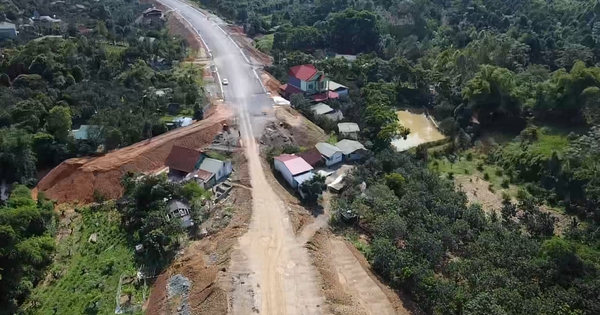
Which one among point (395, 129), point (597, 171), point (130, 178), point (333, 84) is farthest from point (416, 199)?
point (333, 84)

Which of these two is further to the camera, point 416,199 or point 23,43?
point 23,43

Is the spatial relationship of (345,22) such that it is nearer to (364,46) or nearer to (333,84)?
(364,46)

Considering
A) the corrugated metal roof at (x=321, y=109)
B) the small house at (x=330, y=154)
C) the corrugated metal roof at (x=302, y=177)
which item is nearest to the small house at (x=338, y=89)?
the corrugated metal roof at (x=321, y=109)

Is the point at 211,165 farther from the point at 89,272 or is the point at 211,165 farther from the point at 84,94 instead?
the point at 84,94

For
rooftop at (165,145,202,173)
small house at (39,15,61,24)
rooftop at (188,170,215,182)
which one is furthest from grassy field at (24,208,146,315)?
small house at (39,15,61,24)

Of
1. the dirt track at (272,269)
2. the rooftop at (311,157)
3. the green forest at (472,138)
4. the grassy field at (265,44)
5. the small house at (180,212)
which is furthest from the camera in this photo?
the grassy field at (265,44)

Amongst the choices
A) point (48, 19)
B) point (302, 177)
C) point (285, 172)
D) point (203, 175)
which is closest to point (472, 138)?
point (302, 177)

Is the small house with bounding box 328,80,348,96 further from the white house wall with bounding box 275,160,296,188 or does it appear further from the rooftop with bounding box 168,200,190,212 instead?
the rooftop with bounding box 168,200,190,212

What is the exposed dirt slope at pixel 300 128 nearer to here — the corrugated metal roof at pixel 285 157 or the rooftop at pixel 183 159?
the corrugated metal roof at pixel 285 157
